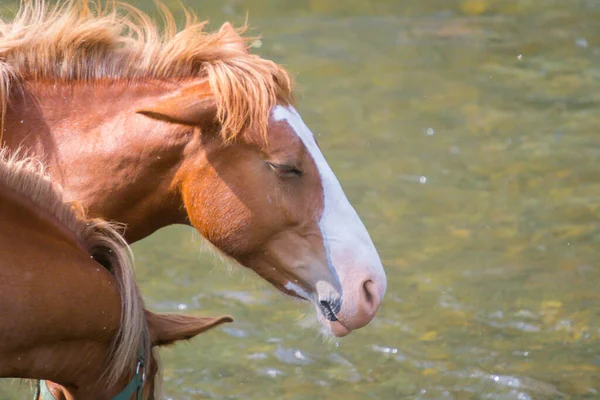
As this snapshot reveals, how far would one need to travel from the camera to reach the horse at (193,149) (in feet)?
11.3

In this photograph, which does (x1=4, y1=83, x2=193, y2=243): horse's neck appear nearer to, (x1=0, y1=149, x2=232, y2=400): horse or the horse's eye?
the horse's eye

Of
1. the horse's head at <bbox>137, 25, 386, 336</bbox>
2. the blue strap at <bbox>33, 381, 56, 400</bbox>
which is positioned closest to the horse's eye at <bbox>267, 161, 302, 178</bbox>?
the horse's head at <bbox>137, 25, 386, 336</bbox>

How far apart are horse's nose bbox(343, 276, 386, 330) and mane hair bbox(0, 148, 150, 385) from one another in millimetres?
987

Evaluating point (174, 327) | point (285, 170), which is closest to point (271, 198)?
point (285, 170)

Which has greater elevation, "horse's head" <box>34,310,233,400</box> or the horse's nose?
"horse's head" <box>34,310,233,400</box>

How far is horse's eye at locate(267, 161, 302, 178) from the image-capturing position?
344cm

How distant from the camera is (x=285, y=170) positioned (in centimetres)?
345

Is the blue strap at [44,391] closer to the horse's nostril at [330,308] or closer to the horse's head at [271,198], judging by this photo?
the horse's head at [271,198]

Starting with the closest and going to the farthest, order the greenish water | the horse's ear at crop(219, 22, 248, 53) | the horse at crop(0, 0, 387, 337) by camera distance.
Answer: the horse at crop(0, 0, 387, 337) < the horse's ear at crop(219, 22, 248, 53) < the greenish water

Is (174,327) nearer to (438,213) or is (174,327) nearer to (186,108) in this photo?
(186,108)

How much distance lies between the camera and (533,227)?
22.0 ft

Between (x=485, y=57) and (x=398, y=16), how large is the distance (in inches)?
52.7

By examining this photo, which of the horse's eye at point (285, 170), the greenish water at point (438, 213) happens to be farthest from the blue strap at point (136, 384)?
the greenish water at point (438, 213)

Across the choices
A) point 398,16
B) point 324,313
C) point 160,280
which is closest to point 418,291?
point 160,280
